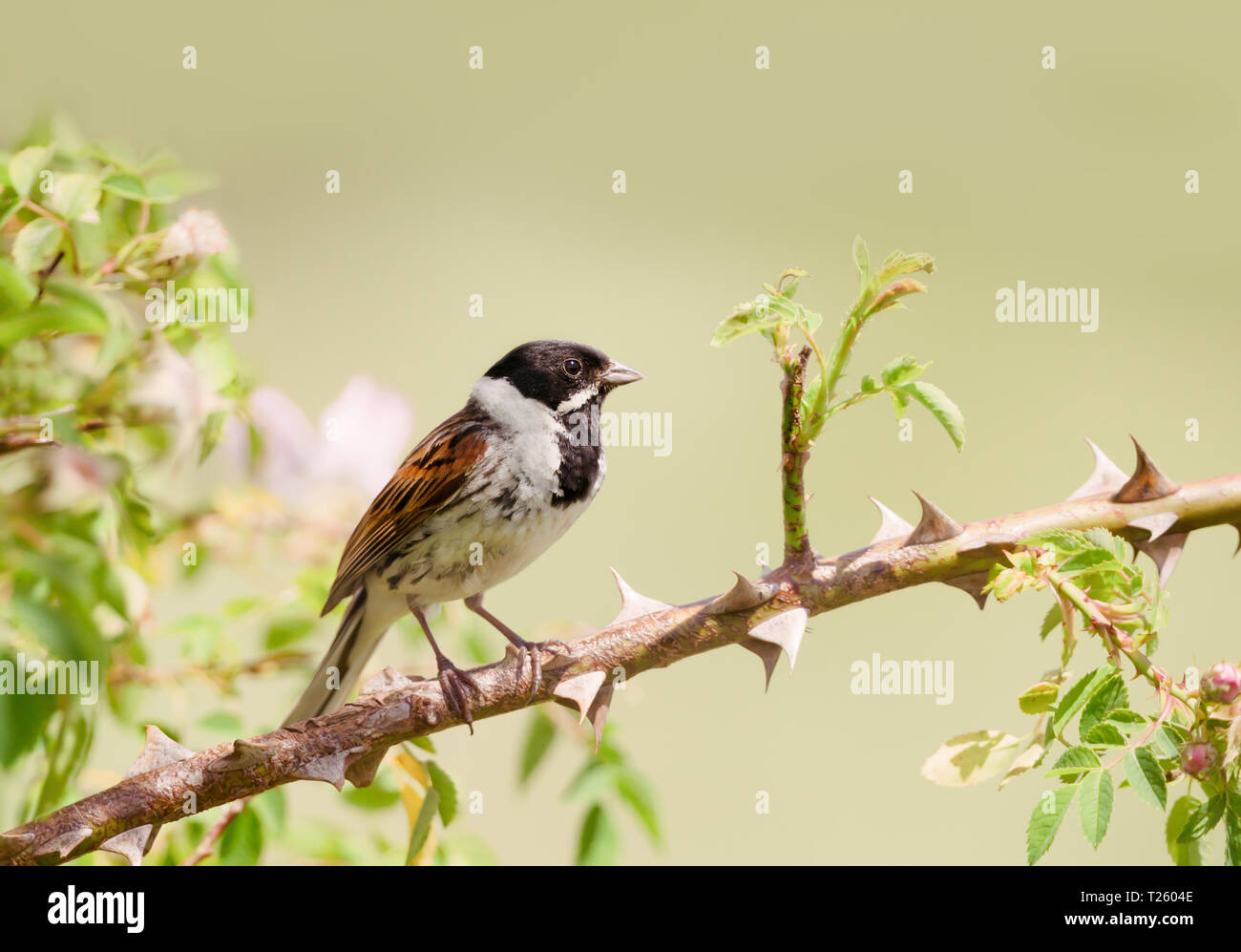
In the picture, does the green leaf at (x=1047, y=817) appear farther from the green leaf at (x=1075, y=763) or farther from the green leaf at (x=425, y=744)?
the green leaf at (x=425, y=744)

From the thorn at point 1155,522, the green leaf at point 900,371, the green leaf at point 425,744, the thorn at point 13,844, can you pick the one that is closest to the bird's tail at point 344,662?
the green leaf at point 425,744

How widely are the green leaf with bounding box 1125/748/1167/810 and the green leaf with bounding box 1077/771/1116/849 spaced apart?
2 cm

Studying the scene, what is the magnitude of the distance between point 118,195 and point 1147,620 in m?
1.35

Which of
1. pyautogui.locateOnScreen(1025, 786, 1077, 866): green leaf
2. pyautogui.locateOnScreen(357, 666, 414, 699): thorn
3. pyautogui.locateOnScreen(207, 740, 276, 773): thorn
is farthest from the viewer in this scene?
pyautogui.locateOnScreen(357, 666, 414, 699): thorn

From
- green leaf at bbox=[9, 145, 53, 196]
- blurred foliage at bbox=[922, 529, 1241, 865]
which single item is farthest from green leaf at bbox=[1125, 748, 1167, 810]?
green leaf at bbox=[9, 145, 53, 196]

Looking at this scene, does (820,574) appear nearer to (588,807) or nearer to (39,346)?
(588,807)

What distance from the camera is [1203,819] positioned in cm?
104

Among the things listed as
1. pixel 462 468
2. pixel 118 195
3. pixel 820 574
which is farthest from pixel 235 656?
pixel 820 574

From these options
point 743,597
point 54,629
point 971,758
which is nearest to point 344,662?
point 54,629

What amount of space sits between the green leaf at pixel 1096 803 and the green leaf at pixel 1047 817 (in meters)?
0.01

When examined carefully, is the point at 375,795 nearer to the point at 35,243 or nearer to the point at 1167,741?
the point at 35,243

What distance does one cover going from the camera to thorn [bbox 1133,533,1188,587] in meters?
1.21

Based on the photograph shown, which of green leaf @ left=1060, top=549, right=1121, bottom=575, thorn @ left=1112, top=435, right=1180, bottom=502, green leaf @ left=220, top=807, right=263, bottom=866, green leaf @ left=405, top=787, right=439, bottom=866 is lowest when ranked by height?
green leaf @ left=220, top=807, right=263, bottom=866

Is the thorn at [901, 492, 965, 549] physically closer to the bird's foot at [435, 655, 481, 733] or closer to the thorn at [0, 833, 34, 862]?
the bird's foot at [435, 655, 481, 733]
